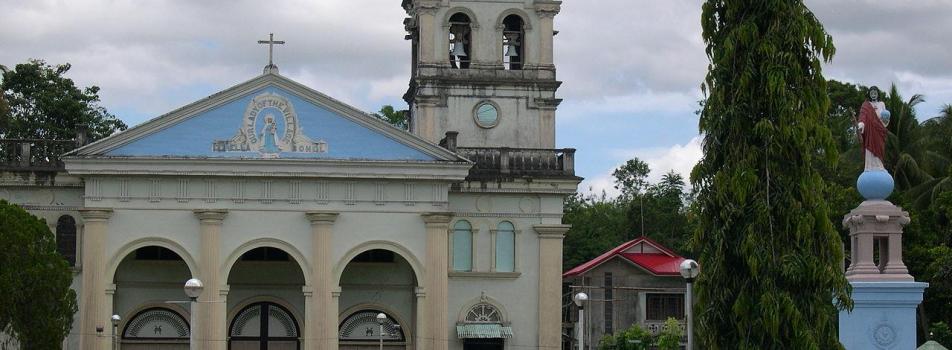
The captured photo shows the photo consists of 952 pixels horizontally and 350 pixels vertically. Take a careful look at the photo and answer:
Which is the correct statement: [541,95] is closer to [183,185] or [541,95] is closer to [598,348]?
[183,185]

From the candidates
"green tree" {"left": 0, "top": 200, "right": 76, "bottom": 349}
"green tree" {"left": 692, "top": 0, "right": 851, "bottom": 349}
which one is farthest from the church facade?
"green tree" {"left": 692, "top": 0, "right": 851, "bottom": 349}

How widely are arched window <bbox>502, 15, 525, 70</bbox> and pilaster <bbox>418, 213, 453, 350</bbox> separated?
6095mm

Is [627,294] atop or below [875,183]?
below

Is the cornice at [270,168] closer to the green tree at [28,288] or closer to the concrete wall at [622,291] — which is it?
the green tree at [28,288]

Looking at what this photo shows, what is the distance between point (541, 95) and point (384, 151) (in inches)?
225

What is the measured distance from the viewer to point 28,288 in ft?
133

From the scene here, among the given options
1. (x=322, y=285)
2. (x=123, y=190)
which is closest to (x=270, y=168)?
(x=322, y=285)

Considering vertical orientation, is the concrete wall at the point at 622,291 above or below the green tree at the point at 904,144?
below

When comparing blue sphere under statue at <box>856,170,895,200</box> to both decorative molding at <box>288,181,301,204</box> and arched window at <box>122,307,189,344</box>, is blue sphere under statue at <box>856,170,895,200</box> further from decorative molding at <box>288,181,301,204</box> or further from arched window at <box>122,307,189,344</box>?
arched window at <box>122,307,189,344</box>

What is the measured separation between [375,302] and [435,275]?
2960mm

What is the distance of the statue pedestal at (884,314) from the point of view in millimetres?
28875

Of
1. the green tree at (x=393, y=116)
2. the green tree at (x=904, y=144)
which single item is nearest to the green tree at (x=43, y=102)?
the green tree at (x=393, y=116)

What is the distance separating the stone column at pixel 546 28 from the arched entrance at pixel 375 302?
6.98 meters

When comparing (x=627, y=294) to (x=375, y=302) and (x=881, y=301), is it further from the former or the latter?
(x=881, y=301)
